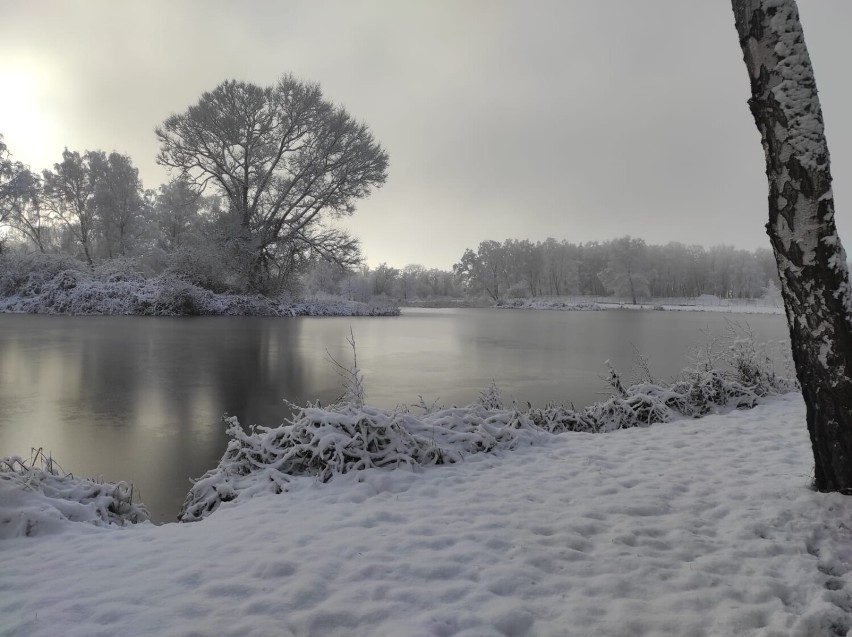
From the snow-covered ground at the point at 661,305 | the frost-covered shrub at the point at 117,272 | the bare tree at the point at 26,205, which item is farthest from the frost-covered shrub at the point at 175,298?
the snow-covered ground at the point at 661,305

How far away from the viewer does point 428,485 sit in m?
3.80

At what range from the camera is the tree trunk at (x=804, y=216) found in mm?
2758

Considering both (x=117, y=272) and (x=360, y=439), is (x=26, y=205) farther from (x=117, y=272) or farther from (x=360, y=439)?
(x=360, y=439)

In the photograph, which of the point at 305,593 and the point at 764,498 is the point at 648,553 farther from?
the point at 305,593

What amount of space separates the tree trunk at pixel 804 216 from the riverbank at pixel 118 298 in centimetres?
2585

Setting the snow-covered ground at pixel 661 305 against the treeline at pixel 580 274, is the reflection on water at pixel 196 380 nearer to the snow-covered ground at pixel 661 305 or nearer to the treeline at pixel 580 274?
the snow-covered ground at pixel 661 305

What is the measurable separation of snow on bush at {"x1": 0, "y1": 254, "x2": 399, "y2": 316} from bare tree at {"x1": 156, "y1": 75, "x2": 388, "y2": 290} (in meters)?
2.12

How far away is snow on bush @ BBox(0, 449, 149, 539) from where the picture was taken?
2.88 m

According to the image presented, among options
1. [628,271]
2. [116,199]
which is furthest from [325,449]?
[628,271]

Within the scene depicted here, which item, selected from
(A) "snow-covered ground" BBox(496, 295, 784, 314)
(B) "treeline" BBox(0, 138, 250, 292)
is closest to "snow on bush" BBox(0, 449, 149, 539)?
(B) "treeline" BBox(0, 138, 250, 292)

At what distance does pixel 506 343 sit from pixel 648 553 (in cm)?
1327

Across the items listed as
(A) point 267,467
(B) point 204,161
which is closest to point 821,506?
(A) point 267,467

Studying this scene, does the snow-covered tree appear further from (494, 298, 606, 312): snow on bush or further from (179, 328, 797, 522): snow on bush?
(179, 328, 797, 522): snow on bush

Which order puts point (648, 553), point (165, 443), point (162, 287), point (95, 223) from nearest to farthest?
1. point (648, 553)
2. point (165, 443)
3. point (162, 287)
4. point (95, 223)
